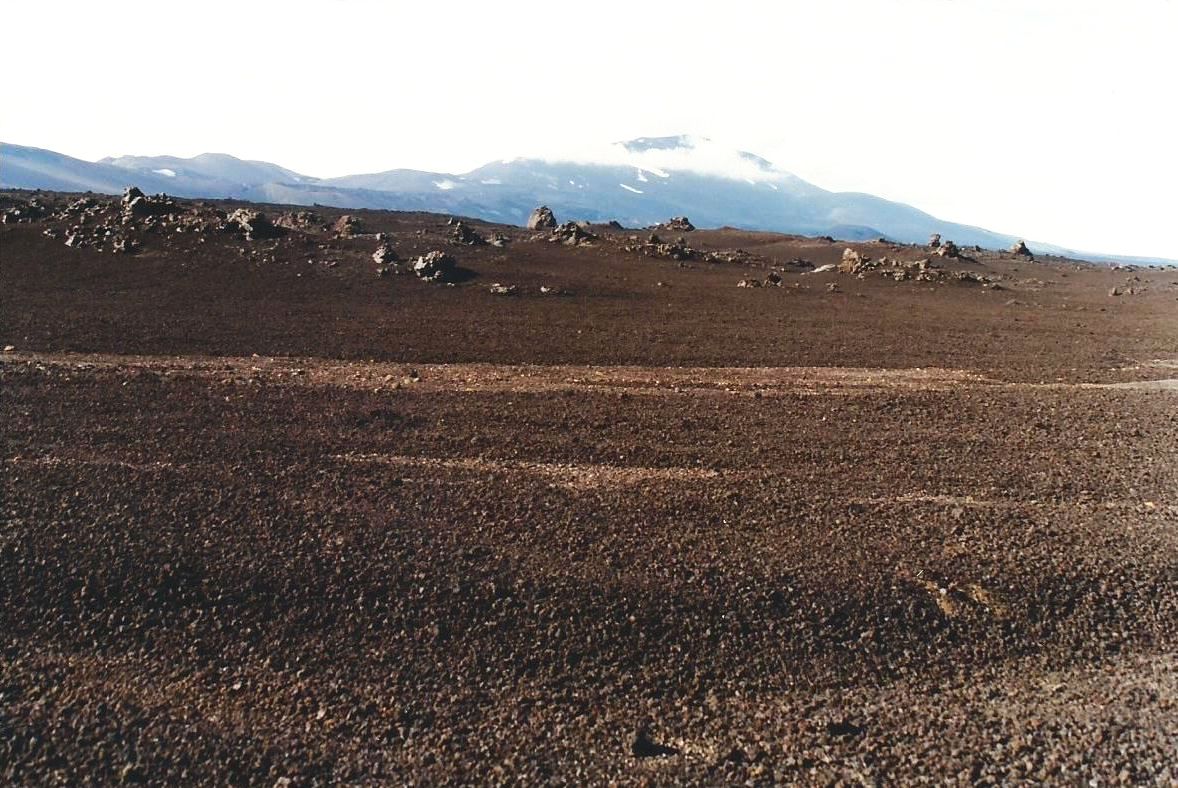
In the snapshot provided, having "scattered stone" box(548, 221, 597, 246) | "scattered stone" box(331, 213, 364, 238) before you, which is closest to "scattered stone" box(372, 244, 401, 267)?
"scattered stone" box(331, 213, 364, 238)

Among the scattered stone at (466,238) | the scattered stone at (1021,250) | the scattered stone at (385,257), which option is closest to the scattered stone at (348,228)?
the scattered stone at (466,238)

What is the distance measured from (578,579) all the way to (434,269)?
31.2 m

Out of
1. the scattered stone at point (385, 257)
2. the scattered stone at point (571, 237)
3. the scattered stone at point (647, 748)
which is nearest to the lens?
the scattered stone at point (647, 748)

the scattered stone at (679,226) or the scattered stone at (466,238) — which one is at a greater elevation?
the scattered stone at (679,226)

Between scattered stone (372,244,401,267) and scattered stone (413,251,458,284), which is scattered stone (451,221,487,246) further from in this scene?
scattered stone (413,251,458,284)

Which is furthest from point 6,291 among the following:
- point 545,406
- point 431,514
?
point 431,514

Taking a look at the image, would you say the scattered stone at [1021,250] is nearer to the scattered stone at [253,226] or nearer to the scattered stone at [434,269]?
the scattered stone at [434,269]

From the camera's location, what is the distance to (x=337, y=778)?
5.95 m

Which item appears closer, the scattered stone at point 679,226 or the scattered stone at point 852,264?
the scattered stone at point 852,264

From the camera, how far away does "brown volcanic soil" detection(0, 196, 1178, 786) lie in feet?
20.7

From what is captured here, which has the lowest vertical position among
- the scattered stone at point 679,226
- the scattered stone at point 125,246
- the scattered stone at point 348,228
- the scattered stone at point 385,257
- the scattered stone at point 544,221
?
the scattered stone at point 125,246

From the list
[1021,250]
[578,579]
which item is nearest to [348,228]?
[578,579]

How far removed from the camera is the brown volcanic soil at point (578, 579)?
20.7 feet

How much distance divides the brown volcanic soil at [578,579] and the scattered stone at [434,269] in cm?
2013
